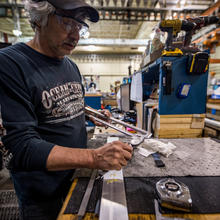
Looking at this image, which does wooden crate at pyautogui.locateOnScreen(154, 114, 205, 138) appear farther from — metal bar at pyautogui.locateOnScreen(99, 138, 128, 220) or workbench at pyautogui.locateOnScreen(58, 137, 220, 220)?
metal bar at pyautogui.locateOnScreen(99, 138, 128, 220)

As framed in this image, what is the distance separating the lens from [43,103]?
576 mm

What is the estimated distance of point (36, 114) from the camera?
58 centimetres

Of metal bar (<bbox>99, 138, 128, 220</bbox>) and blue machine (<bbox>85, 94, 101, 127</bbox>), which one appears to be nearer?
metal bar (<bbox>99, 138, 128, 220</bbox>)

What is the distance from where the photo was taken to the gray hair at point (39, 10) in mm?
572

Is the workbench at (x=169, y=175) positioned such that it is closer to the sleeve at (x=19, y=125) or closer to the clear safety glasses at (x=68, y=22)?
the sleeve at (x=19, y=125)

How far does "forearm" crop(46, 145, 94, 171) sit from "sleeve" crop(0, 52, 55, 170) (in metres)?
0.02

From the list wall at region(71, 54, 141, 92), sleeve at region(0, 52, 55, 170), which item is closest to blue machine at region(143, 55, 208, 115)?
sleeve at region(0, 52, 55, 170)

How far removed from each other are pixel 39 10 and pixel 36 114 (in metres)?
0.48

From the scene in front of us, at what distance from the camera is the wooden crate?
1037mm

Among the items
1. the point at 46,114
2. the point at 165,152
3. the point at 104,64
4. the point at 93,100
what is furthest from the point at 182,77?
the point at 104,64

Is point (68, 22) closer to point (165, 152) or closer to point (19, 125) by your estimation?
point (19, 125)

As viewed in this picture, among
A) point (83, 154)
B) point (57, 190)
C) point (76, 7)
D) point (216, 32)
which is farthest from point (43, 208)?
point (216, 32)

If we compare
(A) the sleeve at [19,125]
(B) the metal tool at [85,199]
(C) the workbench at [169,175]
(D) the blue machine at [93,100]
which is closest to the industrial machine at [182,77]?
(C) the workbench at [169,175]

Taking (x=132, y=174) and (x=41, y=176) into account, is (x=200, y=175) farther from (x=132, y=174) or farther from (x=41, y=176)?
(x=41, y=176)
